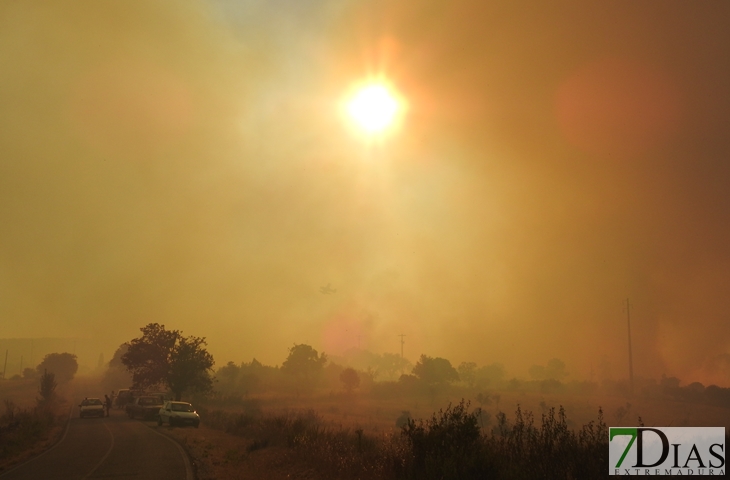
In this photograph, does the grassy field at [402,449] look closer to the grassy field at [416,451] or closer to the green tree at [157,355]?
the grassy field at [416,451]

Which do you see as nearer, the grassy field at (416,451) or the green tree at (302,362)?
the grassy field at (416,451)

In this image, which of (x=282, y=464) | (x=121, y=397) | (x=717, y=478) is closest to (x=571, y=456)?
(x=717, y=478)

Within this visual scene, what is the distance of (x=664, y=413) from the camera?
67000 mm

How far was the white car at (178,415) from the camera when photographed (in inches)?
1345

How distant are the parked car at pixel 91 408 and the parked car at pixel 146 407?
8.02ft

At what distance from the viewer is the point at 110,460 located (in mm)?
18578

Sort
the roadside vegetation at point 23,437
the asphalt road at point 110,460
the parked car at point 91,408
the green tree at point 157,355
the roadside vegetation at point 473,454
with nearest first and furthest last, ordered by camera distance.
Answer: the roadside vegetation at point 473,454 → the asphalt road at point 110,460 → the roadside vegetation at point 23,437 → the parked car at point 91,408 → the green tree at point 157,355

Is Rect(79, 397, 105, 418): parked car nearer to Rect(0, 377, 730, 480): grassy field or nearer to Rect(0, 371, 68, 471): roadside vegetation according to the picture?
Rect(0, 371, 68, 471): roadside vegetation

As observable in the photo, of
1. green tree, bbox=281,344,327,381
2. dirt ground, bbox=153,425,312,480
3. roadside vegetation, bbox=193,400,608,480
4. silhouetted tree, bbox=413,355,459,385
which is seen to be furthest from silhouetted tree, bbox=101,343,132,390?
roadside vegetation, bbox=193,400,608,480

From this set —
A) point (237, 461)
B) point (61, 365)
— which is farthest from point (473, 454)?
point (61, 365)

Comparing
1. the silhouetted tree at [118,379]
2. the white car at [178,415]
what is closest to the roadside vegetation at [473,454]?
the white car at [178,415]

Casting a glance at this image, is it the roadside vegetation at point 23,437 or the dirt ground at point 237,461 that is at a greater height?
the dirt ground at point 237,461

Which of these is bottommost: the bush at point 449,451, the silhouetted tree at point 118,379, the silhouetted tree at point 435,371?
the silhouetted tree at point 118,379

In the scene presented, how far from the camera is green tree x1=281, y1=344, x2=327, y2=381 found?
374ft
